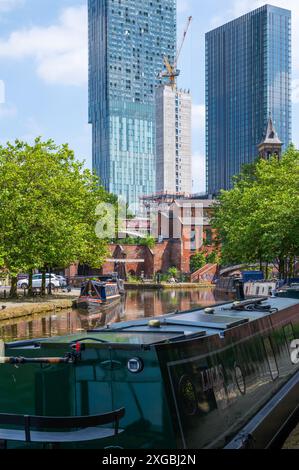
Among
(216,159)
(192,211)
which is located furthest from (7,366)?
(216,159)

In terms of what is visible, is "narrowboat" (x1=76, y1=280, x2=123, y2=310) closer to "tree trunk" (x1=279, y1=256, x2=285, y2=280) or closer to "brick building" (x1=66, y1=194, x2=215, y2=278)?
"tree trunk" (x1=279, y1=256, x2=285, y2=280)

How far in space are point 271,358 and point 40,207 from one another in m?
28.4

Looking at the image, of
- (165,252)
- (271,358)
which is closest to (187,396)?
(271,358)

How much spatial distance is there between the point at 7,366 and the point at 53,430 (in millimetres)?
→ 983

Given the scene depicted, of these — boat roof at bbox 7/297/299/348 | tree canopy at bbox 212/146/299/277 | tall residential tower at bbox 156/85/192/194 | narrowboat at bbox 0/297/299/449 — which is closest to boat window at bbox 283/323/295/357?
boat roof at bbox 7/297/299/348

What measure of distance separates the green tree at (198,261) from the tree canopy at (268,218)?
29207 mm

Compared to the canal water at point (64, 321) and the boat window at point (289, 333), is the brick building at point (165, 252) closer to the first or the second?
the canal water at point (64, 321)

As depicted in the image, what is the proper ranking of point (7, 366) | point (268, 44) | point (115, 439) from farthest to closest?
point (268, 44)
point (7, 366)
point (115, 439)

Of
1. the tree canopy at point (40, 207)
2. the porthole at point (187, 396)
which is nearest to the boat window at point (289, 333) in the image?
the porthole at point (187, 396)

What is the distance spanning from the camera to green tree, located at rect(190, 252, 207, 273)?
268 ft

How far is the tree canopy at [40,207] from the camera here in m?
33.7

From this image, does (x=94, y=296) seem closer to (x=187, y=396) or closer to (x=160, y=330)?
(x=160, y=330)
